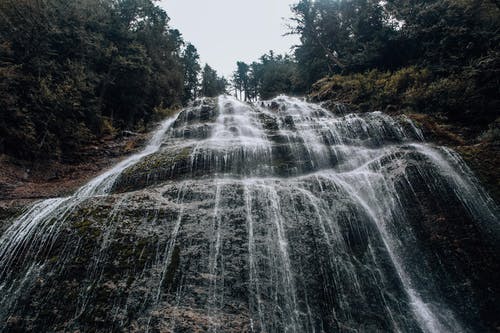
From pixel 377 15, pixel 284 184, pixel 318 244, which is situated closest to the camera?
pixel 318 244

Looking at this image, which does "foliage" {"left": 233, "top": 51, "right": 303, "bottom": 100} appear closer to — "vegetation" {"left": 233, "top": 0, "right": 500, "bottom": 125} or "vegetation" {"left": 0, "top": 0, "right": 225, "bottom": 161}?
"vegetation" {"left": 233, "top": 0, "right": 500, "bottom": 125}

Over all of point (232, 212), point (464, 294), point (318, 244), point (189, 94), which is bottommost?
point (464, 294)

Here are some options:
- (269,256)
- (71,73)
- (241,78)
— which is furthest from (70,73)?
(241,78)

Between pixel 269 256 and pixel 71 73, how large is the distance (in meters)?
14.5

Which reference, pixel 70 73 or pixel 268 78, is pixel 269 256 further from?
Answer: pixel 268 78

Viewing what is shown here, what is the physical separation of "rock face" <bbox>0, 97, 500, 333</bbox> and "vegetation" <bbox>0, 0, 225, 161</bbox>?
6.41m

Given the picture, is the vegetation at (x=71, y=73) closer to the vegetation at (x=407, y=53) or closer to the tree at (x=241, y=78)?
the vegetation at (x=407, y=53)

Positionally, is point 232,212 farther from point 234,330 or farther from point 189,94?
point 189,94

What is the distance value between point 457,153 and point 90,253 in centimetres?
936

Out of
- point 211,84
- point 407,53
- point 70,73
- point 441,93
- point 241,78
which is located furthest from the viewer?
point 241,78

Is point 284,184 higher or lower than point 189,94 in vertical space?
lower

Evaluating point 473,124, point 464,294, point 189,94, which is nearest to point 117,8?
point 189,94

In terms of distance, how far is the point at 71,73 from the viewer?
1503 cm

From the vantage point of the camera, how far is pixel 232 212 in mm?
6801
